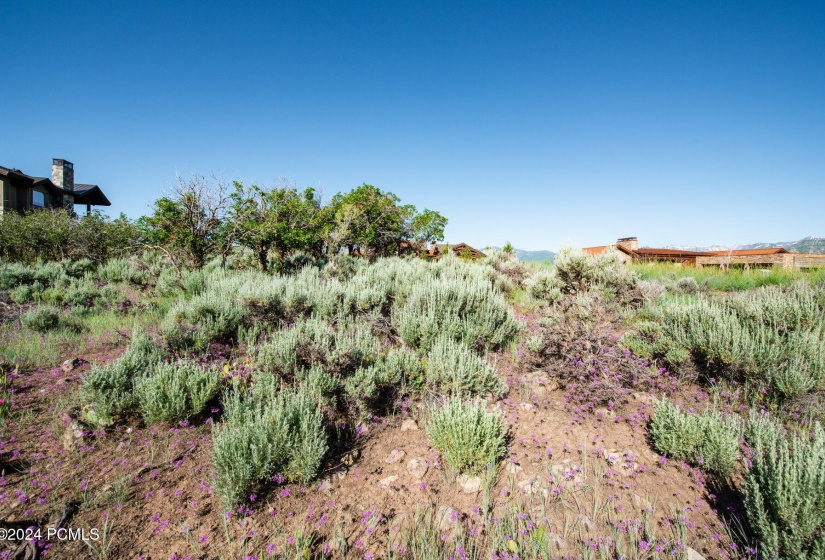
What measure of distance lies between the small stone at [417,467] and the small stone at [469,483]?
307 millimetres

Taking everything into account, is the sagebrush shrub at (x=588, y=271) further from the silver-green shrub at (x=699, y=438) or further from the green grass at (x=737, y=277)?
the silver-green shrub at (x=699, y=438)

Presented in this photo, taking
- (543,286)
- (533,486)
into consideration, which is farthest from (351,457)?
(543,286)

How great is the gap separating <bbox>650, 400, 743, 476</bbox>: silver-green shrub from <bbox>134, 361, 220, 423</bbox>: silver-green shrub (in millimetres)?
4388

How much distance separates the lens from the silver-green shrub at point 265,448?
252 centimetres

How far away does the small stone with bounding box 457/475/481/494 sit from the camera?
270 centimetres

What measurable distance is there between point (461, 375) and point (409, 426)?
784 mm

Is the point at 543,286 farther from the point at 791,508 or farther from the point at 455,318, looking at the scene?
the point at 791,508

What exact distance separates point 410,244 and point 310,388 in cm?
2635

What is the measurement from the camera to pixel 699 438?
286 centimetres

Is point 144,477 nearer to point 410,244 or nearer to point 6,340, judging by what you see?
point 6,340

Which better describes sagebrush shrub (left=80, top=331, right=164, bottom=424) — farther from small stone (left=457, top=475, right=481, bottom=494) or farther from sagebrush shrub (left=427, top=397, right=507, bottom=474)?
small stone (left=457, top=475, right=481, bottom=494)

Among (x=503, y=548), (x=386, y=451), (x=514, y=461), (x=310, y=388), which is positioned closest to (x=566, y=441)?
(x=514, y=461)

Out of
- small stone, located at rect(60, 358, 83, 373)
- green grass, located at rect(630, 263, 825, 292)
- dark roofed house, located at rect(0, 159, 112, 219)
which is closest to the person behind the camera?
small stone, located at rect(60, 358, 83, 373)

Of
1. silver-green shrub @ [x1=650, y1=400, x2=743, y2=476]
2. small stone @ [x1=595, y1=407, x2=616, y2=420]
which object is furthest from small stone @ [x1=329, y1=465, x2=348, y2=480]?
silver-green shrub @ [x1=650, y1=400, x2=743, y2=476]
